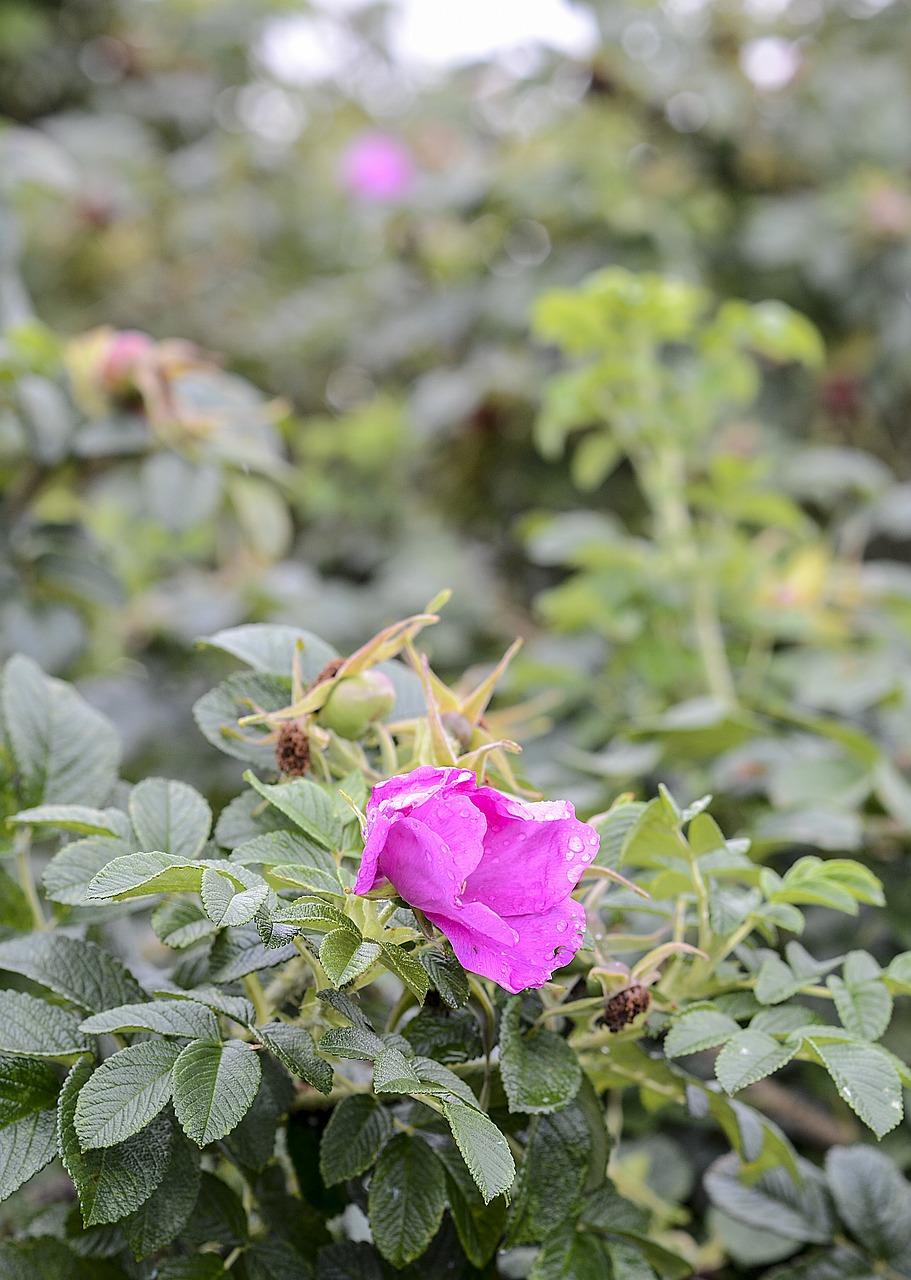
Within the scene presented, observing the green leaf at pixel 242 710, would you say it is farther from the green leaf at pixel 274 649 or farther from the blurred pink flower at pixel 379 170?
the blurred pink flower at pixel 379 170

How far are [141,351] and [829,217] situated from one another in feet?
3.83

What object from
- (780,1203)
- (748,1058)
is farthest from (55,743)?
(780,1203)

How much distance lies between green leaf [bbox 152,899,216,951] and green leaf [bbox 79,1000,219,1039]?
0.02 metres

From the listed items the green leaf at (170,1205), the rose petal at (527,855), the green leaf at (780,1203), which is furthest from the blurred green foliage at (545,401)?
the green leaf at (170,1205)

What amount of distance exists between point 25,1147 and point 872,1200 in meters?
0.45

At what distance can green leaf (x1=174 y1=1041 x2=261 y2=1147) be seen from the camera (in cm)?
39

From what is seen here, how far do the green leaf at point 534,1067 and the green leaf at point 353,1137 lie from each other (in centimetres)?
6

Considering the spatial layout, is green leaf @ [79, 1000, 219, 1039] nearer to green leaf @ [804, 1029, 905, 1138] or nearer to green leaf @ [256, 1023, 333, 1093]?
green leaf @ [256, 1023, 333, 1093]

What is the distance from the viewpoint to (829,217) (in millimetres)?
1756

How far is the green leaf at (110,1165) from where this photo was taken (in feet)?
1.35

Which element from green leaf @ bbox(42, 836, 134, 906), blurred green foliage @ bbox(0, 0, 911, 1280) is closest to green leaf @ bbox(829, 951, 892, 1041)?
blurred green foliage @ bbox(0, 0, 911, 1280)

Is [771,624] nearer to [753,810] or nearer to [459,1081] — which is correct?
[753,810]

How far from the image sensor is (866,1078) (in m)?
0.43

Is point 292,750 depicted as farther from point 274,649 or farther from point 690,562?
point 690,562
